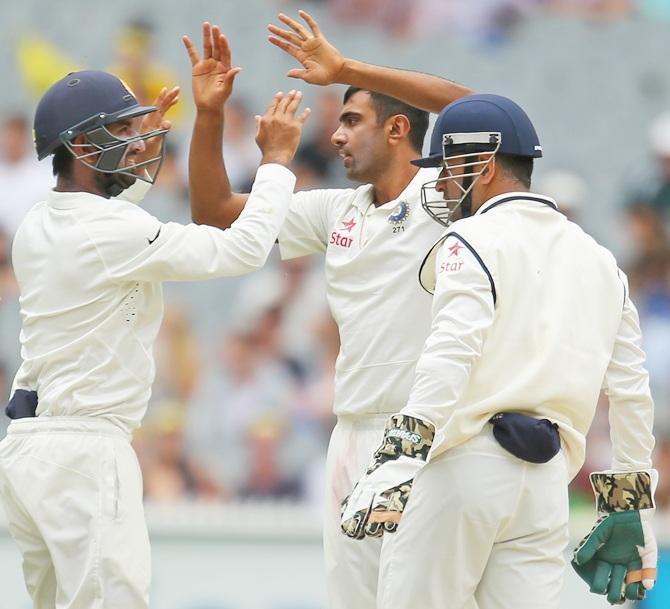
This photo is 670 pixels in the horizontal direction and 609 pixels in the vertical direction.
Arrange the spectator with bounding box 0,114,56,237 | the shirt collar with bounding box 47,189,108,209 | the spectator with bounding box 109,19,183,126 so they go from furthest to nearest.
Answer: the spectator with bounding box 109,19,183,126 → the spectator with bounding box 0,114,56,237 → the shirt collar with bounding box 47,189,108,209

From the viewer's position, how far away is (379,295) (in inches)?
189

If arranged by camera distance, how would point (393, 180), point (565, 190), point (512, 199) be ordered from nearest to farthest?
point (512, 199), point (393, 180), point (565, 190)

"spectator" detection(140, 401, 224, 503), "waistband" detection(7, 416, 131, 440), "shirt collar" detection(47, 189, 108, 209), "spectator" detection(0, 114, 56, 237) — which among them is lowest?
"spectator" detection(140, 401, 224, 503)

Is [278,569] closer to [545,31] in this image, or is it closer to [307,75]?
[307,75]

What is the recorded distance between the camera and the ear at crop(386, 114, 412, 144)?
5105 mm

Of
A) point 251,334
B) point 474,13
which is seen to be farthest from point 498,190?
point 474,13

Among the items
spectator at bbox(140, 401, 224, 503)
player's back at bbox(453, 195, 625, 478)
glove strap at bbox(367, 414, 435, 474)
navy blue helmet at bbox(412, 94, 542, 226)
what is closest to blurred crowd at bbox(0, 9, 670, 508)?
spectator at bbox(140, 401, 224, 503)

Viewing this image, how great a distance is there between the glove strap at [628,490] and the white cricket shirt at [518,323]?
0.27 metres

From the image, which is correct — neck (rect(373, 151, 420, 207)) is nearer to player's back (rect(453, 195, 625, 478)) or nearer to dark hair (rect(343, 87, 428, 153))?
dark hair (rect(343, 87, 428, 153))

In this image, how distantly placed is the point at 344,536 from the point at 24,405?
1.09m

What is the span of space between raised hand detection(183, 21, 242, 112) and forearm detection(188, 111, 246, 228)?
0.06 metres

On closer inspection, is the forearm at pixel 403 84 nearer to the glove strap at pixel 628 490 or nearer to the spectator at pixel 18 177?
the glove strap at pixel 628 490

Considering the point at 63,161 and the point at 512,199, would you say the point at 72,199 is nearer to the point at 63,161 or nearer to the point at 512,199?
the point at 63,161

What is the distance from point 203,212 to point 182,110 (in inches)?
187
